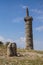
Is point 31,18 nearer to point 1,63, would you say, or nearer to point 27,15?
point 27,15

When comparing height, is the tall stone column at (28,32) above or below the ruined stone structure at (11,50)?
above

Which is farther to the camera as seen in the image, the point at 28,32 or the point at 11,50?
the point at 28,32

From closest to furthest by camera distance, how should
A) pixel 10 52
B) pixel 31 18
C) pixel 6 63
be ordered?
pixel 6 63 → pixel 10 52 → pixel 31 18

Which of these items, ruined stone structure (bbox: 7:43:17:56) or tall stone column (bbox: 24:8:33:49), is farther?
tall stone column (bbox: 24:8:33:49)

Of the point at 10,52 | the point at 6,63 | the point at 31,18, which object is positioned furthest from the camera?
the point at 31,18

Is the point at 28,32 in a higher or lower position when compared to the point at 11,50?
higher

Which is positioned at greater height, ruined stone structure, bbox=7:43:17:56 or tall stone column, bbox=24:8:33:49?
tall stone column, bbox=24:8:33:49

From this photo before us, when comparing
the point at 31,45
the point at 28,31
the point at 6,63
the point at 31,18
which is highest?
the point at 31,18

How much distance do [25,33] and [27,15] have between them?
2805mm

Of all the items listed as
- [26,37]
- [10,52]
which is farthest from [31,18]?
[10,52]

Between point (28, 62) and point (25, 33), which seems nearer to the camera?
point (28, 62)

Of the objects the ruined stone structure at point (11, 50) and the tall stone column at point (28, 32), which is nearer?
the ruined stone structure at point (11, 50)

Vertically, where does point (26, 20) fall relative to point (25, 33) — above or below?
above

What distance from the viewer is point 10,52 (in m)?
17.0
